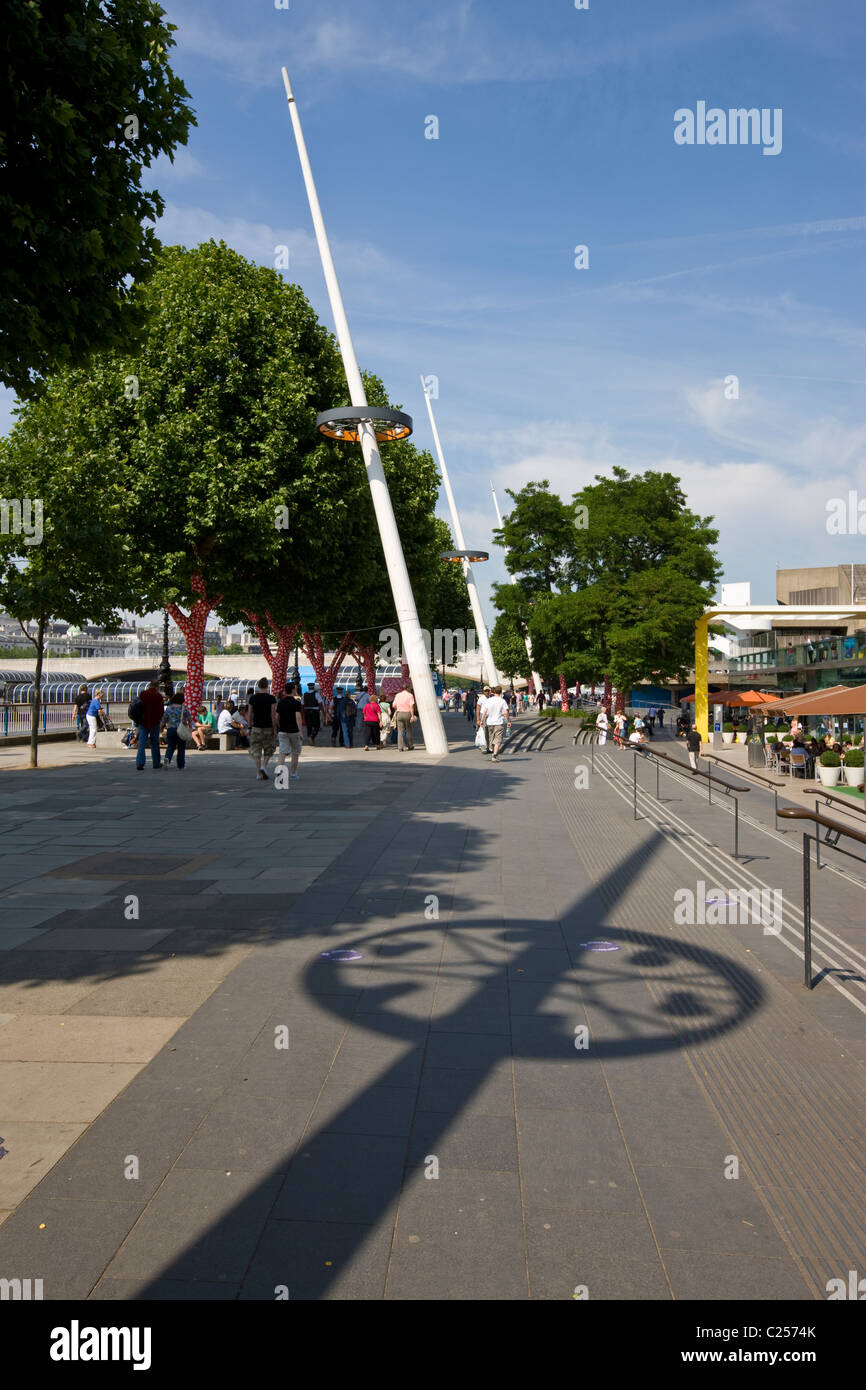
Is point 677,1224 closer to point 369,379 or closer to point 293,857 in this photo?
point 293,857

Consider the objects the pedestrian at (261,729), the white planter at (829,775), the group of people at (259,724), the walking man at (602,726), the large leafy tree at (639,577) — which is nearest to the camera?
the group of people at (259,724)

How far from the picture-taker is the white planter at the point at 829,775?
22706mm

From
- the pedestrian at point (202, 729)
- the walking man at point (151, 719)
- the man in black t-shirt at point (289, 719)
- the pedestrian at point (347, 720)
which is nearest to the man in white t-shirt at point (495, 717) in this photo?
the pedestrian at point (347, 720)

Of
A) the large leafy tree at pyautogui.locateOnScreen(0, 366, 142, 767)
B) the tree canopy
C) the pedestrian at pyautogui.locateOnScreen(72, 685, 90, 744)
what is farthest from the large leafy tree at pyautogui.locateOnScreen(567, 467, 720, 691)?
the large leafy tree at pyautogui.locateOnScreen(0, 366, 142, 767)

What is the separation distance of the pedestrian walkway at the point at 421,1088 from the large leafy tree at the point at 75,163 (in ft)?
17.2

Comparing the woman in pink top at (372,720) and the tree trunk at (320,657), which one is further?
the tree trunk at (320,657)

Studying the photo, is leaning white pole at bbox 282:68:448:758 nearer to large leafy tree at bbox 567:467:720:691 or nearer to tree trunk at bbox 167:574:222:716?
tree trunk at bbox 167:574:222:716

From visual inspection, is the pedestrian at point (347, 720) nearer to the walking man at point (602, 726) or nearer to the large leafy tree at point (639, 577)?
the walking man at point (602, 726)

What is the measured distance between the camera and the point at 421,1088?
4.39 metres

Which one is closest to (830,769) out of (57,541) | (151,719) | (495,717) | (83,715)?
(495,717)

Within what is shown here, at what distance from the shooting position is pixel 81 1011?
5336 millimetres

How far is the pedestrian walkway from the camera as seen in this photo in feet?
10.2

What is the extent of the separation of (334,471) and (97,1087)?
2391cm
